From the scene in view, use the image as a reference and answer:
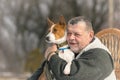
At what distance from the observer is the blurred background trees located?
23.5 m

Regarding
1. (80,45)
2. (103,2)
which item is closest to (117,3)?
(103,2)

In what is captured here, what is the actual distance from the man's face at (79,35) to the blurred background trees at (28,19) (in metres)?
19.2

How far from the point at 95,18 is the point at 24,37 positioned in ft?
11.3

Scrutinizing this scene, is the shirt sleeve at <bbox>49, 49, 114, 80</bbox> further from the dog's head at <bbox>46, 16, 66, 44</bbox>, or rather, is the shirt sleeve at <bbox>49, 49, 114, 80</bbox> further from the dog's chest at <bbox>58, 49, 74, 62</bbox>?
the dog's head at <bbox>46, 16, 66, 44</bbox>

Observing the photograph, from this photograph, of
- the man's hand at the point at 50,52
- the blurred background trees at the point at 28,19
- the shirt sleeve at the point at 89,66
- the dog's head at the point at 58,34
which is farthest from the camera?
the blurred background trees at the point at 28,19

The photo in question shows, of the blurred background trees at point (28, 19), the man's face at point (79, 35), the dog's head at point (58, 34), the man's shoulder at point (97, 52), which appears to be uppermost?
the man's face at point (79, 35)

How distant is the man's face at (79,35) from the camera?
149 inches

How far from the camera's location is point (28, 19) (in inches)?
950

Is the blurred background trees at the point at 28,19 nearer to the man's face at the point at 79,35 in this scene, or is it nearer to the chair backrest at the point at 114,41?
the chair backrest at the point at 114,41

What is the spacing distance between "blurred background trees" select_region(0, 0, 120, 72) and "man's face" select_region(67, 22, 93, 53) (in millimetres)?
19219

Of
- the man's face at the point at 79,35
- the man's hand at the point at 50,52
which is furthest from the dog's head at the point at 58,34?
the man's face at the point at 79,35

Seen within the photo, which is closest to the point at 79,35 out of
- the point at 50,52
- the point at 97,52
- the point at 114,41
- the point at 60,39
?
the point at 97,52

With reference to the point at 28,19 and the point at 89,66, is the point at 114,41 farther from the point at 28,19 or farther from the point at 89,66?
the point at 28,19

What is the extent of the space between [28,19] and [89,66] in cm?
2054
